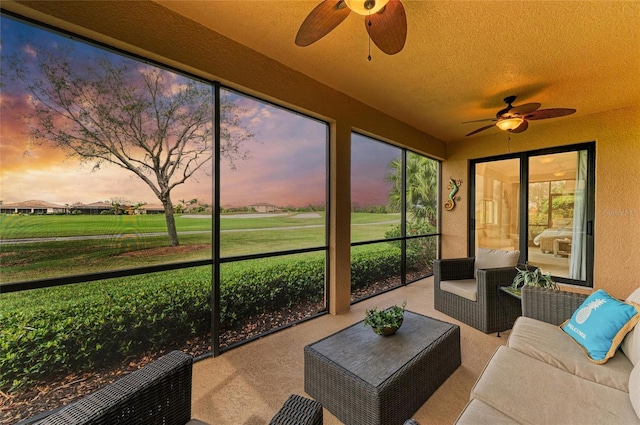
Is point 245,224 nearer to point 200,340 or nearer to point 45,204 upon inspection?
point 200,340

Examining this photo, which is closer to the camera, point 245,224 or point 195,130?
point 195,130

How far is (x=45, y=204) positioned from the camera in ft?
5.70

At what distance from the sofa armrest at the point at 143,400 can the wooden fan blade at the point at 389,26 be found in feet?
7.27

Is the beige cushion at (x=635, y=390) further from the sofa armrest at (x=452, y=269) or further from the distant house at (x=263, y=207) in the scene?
the distant house at (x=263, y=207)

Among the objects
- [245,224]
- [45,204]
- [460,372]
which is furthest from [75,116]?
[460,372]

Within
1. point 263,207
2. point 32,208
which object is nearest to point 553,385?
point 263,207

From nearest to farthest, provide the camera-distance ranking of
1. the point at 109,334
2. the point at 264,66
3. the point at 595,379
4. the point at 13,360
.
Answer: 1. the point at 595,379
2. the point at 13,360
3. the point at 109,334
4. the point at 264,66

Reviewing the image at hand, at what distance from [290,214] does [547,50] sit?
299 cm

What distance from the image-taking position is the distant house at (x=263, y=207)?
2883mm

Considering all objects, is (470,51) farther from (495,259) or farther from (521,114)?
(495,259)

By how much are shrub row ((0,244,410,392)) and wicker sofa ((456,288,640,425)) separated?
85.7 inches

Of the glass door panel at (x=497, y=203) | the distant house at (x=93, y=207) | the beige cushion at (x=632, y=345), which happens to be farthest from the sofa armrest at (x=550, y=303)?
the distant house at (x=93, y=207)

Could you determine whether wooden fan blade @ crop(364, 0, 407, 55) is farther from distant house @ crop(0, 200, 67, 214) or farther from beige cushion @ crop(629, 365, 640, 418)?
distant house @ crop(0, 200, 67, 214)

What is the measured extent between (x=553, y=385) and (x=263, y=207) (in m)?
2.63
